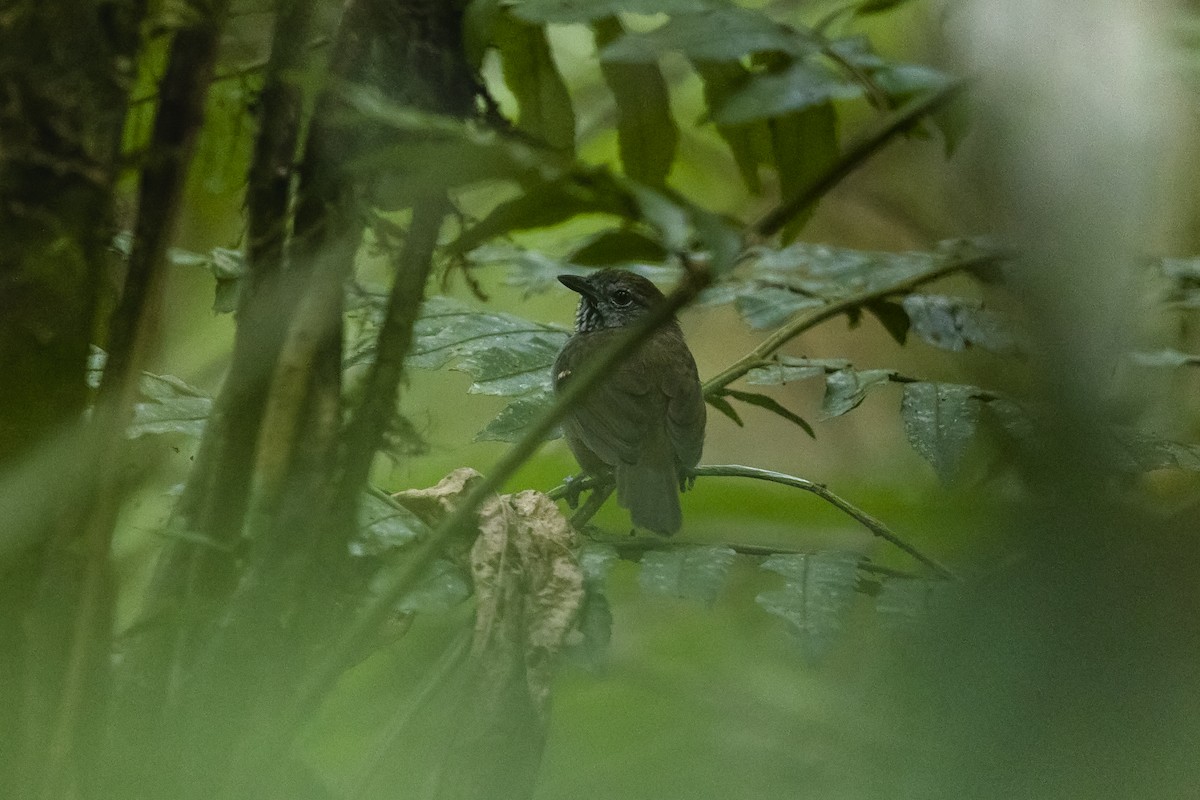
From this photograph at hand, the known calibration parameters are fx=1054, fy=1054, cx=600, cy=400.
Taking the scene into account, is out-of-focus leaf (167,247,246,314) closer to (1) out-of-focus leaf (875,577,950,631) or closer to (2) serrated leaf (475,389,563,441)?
(2) serrated leaf (475,389,563,441)

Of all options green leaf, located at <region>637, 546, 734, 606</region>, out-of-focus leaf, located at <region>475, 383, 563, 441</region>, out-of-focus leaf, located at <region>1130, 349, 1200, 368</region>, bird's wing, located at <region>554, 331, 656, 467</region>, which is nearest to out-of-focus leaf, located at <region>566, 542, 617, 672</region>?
green leaf, located at <region>637, 546, 734, 606</region>

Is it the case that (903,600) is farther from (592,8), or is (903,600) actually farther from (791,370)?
(592,8)

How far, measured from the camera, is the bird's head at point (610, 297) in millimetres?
1385

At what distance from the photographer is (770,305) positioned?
1229 millimetres

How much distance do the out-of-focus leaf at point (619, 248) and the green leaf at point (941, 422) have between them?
1.61ft

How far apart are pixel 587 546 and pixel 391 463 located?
0.22 m

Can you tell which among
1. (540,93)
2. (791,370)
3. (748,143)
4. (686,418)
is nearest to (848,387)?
(791,370)

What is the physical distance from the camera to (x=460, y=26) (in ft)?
2.46

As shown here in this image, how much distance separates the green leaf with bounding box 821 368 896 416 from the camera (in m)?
1.08

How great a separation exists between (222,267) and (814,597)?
598 millimetres

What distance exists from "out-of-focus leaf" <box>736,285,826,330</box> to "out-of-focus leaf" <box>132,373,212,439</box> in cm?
60

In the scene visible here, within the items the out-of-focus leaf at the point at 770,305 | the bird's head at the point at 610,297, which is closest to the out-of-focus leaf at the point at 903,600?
the out-of-focus leaf at the point at 770,305

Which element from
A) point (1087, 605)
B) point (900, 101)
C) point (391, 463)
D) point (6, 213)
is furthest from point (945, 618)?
point (6, 213)

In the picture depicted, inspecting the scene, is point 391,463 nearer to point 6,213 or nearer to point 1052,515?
point 6,213
